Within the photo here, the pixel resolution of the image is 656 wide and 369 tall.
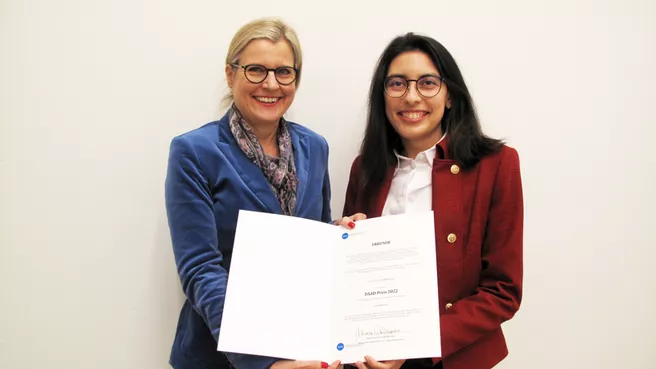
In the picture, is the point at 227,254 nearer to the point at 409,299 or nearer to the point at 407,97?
the point at 409,299

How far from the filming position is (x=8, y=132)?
5.52ft

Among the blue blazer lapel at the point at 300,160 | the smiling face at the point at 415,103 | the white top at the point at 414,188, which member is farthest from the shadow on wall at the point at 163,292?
the smiling face at the point at 415,103

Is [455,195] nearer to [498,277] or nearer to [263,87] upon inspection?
[498,277]

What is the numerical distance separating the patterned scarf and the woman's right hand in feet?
1.42

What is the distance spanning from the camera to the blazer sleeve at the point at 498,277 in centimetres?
130

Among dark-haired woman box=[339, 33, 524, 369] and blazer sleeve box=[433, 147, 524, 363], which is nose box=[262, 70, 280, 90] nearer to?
dark-haired woman box=[339, 33, 524, 369]

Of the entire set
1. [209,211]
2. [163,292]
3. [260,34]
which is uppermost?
[260,34]

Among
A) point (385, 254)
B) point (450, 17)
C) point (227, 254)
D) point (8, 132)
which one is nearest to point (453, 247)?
point (385, 254)

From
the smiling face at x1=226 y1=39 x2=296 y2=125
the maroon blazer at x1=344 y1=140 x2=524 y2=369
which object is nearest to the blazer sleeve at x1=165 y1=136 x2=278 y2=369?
the smiling face at x1=226 y1=39 x2=296 y2=125

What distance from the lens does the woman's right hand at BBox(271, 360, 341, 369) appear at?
1177mm

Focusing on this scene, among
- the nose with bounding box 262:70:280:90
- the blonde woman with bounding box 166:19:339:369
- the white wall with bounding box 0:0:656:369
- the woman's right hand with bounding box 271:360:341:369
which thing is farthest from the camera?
the white wall with bounding box 0:0:656:369

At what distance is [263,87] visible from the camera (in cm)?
139

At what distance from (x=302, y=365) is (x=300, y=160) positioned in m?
0.62
